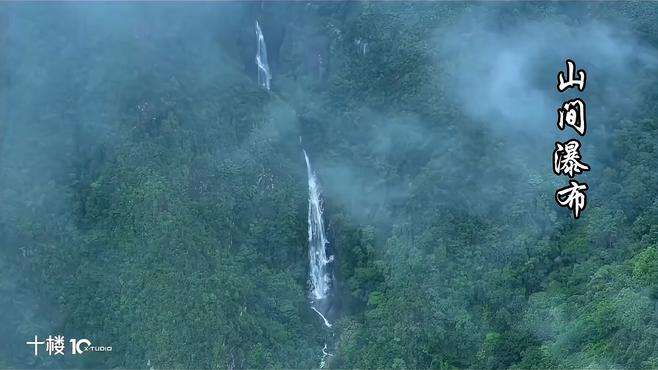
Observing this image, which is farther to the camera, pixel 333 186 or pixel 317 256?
pixel 333 186

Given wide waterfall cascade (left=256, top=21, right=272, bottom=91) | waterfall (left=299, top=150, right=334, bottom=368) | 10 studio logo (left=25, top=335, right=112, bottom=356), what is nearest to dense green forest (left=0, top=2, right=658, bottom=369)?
10 studio logo (left=25, top=335, right=112, bottom=356)

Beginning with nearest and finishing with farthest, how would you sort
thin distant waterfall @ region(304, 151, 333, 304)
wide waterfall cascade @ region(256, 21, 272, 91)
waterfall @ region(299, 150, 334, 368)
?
waterfall @ region(299, 150, 334, 368) < thin distant waterfall @ region(304, 151, 333, 304) < wide waterfall cascade @ region(256, 21, 272, 91)

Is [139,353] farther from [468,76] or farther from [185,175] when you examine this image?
[468,76]

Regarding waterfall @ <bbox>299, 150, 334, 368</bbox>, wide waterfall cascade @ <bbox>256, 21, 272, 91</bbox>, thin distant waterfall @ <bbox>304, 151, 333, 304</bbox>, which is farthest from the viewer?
wide waterfall cascade @ <bbox>256, 21, 272, 91</bbox>

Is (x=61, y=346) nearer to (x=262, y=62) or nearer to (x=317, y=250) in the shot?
(x=317, y=250)

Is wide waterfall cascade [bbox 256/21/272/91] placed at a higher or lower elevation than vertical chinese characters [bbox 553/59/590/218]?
higher

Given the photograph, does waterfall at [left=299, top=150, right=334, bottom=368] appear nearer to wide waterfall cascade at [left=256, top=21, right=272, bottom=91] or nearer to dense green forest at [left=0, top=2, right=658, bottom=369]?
dense green forest at [left=0, top=2, right=658, bottom=369]

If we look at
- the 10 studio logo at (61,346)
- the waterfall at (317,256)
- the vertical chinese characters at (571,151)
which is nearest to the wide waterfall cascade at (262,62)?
the waterfall at (317,256)

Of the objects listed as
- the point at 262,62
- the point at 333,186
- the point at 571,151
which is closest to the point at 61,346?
the point at 333,186
